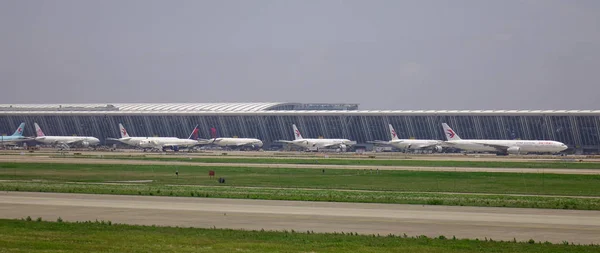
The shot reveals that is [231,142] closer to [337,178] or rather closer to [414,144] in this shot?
[414,144]

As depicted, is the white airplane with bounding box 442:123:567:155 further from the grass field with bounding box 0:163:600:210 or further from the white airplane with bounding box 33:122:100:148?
the white airplane with bounding box 33:122:100:148

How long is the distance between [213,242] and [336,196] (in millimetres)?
21734

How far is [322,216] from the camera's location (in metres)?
38.2

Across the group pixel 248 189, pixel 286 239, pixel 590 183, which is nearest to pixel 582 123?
pixel 590 183

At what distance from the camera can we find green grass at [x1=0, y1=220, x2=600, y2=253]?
26.9 m

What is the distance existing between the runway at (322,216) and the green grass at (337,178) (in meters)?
16.1

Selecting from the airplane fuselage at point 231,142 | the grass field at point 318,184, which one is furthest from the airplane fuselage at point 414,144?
the grass field at point 318,184

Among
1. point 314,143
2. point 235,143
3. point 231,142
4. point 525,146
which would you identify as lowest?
point 525,146

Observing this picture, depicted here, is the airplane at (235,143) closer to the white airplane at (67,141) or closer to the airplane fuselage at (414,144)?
the white airplane at (67,141)

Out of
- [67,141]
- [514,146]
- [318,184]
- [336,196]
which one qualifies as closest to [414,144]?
[514,146]

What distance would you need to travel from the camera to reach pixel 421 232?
106ft

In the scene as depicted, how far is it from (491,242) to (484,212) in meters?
11.8

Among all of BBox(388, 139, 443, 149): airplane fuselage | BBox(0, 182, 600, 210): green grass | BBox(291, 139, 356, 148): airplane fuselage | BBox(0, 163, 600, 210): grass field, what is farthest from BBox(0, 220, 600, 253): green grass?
BBox(291, 139, 356, 148): airplane fuselage

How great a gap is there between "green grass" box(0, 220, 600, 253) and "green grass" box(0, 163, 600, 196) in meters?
28.5
